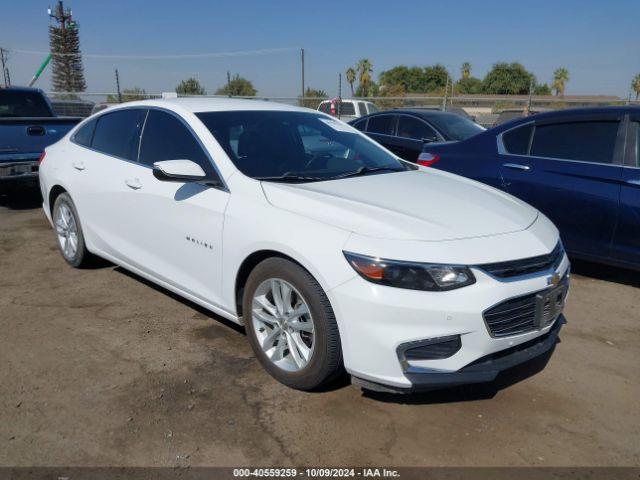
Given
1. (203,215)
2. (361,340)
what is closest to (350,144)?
(203,215)

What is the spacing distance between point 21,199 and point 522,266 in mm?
8422

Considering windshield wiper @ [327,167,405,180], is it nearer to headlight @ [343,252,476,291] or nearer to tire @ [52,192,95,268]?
headlight @ [343,252,476,291]

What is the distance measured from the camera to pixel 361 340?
2.66 metres

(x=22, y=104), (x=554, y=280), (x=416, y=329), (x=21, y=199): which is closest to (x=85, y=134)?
(x=416, y=329)

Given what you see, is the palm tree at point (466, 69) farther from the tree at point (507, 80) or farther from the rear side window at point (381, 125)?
the rear side window at point (381, 125)

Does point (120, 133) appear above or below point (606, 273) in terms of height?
above

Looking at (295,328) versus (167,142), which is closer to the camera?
(295,328)

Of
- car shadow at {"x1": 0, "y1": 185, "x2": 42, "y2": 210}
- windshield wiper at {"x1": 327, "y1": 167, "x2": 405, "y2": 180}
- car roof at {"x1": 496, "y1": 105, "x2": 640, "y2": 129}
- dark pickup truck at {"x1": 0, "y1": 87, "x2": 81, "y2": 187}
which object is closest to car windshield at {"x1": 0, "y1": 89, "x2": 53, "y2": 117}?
car shadow at {"x1": 0, "y1": 185, "x2": 42, "y2": 210}

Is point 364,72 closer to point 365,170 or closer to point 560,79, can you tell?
point 560,79

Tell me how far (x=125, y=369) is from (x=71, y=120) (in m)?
5.72

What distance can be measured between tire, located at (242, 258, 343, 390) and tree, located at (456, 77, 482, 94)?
80.9 meters

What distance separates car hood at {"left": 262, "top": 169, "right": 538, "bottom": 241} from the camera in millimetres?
2795

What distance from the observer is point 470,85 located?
83625 mm

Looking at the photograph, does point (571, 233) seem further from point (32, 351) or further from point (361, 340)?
point (32, 351)
